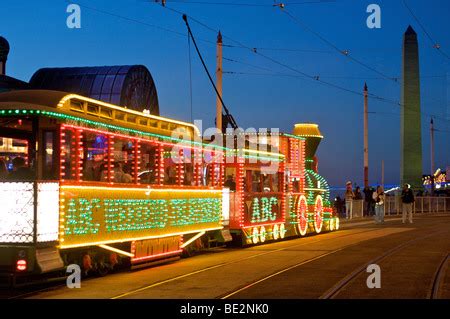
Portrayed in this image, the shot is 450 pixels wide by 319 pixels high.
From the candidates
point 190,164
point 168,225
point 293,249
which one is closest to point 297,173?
point 293,249

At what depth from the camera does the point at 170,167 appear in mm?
17016

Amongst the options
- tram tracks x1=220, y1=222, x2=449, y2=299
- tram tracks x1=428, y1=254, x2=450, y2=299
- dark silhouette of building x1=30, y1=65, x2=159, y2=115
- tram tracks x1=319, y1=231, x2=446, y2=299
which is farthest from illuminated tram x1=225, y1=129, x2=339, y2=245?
dark silhouette of building x1=30, y1=65, x2=159, y2=115

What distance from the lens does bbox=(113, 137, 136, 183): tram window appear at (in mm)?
14273

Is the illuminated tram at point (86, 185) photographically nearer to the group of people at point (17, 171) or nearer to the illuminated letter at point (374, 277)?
the group of people at point (17, 171)

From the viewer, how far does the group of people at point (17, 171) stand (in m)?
12.2

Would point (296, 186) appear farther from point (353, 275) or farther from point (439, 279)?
point (439, 279)

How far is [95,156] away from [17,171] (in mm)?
1807

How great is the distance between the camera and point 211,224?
18953 millimetres

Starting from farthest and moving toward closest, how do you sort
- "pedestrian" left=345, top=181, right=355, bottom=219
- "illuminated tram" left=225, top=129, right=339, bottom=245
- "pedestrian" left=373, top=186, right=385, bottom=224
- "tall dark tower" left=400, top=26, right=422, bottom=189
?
"tall dark tower" left=400, top=26, right=422, bottom=189
"pedestrian" left=345, top=181, right=355, bottom=219
"pedestrian" left=373, top=186, right=385, bottom=224
"illuminated tram" left=225, top=129, right=339, bottom=245

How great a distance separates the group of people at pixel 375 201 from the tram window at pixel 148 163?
62.5 feet

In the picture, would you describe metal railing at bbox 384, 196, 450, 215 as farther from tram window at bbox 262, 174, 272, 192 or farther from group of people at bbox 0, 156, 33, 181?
group of people at bbox 0, 156, 33, 181

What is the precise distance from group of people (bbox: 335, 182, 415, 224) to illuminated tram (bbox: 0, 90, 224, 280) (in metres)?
17.6

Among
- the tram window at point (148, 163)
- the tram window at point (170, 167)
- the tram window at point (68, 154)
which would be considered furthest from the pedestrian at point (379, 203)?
the tram window at point (68, 154)
